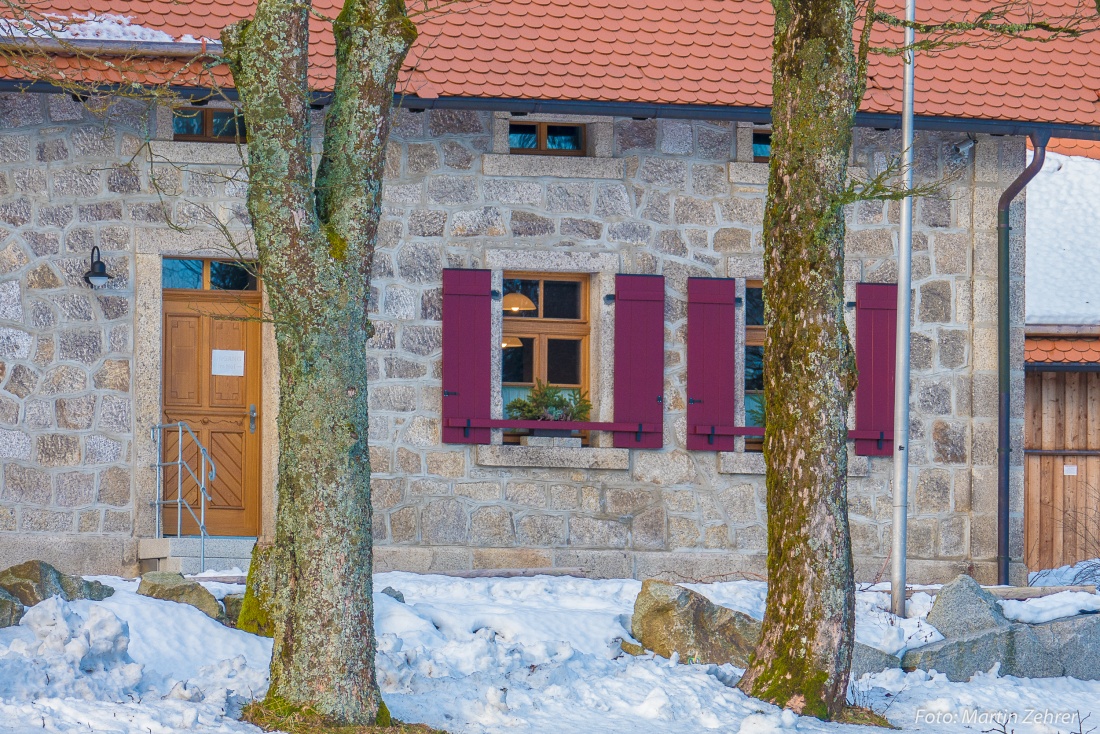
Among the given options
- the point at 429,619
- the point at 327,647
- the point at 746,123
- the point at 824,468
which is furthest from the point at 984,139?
the point at 327,647

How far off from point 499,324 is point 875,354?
9.46 ft

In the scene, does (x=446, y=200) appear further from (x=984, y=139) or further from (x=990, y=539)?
(x=990, y=539)

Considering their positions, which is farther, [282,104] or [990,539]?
[990,539]

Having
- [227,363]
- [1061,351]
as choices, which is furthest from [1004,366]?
[227,363]

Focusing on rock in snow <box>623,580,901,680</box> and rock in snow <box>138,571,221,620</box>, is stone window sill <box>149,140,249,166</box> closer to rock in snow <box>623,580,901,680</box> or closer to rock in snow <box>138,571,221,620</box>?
rock in snow <box>138,571,221,620</box>

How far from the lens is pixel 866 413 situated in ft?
33.2

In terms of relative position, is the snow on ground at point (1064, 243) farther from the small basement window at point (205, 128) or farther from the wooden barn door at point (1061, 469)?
the small basement window at point (205, 128)

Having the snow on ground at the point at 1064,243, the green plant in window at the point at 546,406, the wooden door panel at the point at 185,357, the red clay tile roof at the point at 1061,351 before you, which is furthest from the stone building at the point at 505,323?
the snow on ground at the point at 1064,243

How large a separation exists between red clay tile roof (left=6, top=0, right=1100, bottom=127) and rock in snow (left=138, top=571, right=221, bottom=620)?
3.74m

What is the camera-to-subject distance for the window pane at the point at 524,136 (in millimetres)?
10094

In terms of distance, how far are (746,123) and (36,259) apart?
17.3 ft

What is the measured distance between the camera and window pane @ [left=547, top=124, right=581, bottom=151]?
10156 mm

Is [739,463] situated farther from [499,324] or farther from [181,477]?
[181,477]

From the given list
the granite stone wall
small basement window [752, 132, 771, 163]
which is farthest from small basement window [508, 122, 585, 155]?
small basement window [752, 132, 771, 163]
